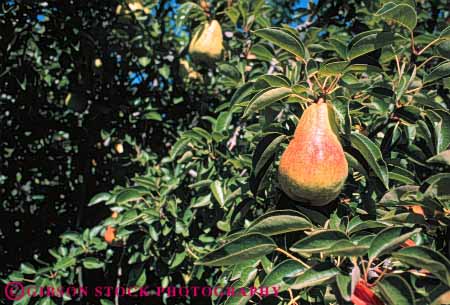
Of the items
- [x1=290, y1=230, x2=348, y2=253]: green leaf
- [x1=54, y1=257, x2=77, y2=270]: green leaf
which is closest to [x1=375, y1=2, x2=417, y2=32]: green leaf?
[x1=290, y1=230, x2=348, y2=253]: green leaf

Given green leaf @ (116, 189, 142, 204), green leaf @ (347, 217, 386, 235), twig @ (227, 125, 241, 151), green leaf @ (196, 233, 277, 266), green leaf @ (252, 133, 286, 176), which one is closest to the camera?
green leaf @ (196, 233, 277, 266)

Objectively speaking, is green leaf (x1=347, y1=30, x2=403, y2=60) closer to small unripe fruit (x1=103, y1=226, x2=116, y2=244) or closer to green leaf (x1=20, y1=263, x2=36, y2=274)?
small unripe fruit (x1=103, y1=226, x2=116, y2=244)

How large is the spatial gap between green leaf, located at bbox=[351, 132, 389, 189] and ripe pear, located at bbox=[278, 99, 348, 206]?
0.04 m

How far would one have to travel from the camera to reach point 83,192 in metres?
2.32

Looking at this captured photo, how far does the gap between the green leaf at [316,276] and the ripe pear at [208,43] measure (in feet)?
4.43

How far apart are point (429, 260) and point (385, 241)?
0.09m

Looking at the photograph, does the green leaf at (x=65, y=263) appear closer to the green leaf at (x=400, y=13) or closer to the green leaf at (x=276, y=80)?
the green leaf at (x=276, y=80)

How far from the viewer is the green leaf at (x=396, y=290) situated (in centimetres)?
66

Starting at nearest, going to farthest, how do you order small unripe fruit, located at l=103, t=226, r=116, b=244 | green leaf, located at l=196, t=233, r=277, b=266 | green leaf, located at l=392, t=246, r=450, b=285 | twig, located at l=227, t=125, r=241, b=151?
green leaf, located at l=392, t=246, r=450, b=285 → green leaf, located at l=196, t=233, r=277, b=266 → twig, located at l=227, t=125, r=241, b=151 → small unripe fruit, located at l=103, t=226, r=116, b=244

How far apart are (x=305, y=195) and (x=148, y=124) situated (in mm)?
1600

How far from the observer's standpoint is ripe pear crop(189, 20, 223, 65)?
1.95 m

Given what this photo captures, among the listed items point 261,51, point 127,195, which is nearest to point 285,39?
point 261,51

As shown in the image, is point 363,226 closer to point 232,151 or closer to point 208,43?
point 232,151

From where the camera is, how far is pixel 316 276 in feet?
2.45
